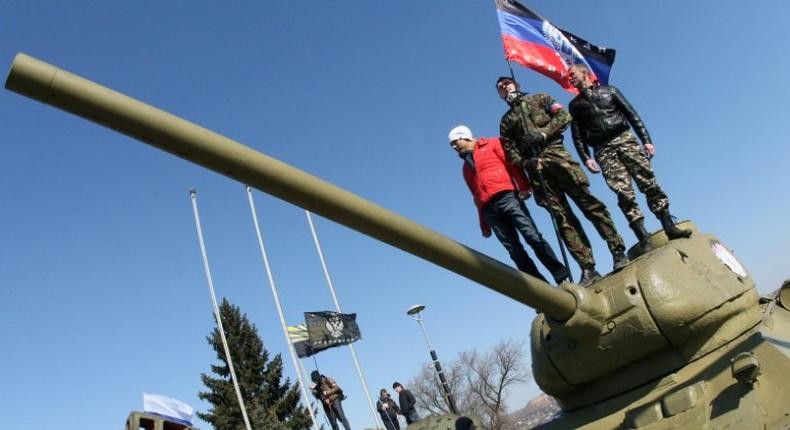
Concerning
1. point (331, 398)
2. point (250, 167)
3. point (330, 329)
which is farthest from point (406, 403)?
point (250, 167)

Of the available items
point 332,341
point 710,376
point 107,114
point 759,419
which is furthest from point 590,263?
point 332,341

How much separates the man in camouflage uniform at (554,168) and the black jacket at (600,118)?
311 mm

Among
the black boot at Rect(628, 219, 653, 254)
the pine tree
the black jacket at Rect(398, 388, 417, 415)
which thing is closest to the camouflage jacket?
the black boot at Rect(628, 219, 653, 254)

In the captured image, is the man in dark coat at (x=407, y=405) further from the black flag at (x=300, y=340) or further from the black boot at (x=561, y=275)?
the black boot at (x=561, y=275)

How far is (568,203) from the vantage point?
24.4 feet

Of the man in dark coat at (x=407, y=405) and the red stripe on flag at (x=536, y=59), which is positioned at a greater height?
the red stripe on flag at (x=536, y=59)

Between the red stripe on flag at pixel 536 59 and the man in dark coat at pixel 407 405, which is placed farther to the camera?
the man in dark coat at pixel 407 405

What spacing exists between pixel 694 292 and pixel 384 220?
301 cm

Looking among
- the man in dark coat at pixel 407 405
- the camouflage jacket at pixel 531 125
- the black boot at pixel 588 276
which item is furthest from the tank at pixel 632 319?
the man in dark coat at pixel 407 405

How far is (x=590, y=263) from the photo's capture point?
7281mm

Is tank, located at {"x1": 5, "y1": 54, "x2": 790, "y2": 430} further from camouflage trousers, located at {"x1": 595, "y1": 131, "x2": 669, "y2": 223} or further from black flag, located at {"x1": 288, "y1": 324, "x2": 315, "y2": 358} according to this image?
black flag, located at {"x1": 288, "y1": 324, "x2": 315, "y2": 358}

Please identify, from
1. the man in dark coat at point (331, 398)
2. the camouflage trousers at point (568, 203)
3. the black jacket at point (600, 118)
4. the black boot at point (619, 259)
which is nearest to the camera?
the black boot at point (619, 259)

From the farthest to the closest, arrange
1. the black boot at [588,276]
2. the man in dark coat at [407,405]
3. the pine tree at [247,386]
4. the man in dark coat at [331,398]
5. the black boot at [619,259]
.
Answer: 1. the pine tree at [247,386]
2. the man in dark coat at [331,398]
3. the man in dark coat at [407,405]
4. the black boot at [588,276]
5. the black boot at [619,259]

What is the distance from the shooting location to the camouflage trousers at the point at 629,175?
7.08 meters
